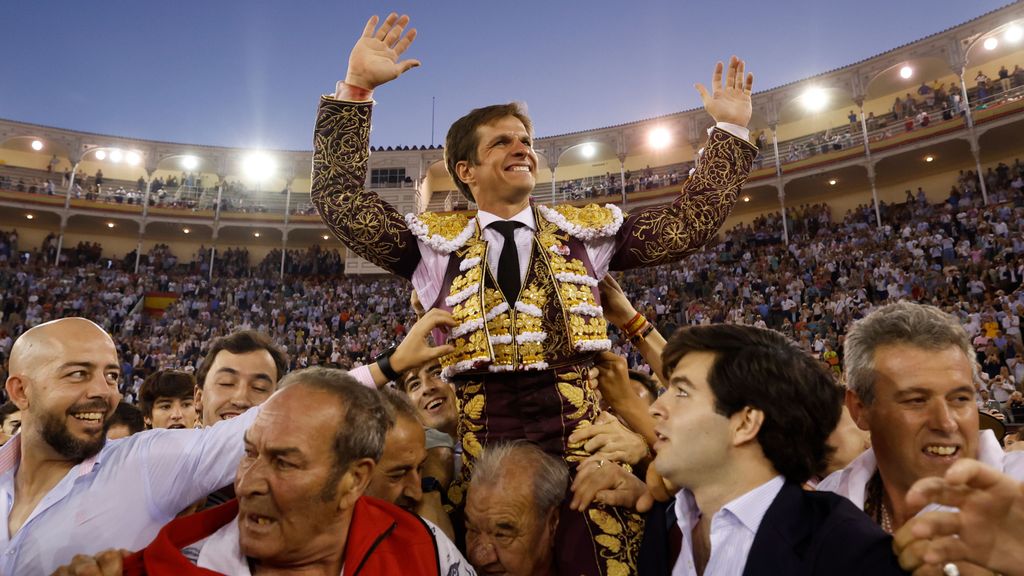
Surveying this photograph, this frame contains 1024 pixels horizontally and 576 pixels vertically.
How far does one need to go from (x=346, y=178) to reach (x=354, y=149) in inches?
4.3

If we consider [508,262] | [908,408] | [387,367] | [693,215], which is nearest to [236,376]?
[387,367]

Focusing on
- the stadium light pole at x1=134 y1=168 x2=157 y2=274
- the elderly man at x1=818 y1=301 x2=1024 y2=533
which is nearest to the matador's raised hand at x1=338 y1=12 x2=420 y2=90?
the elderly man at x1=818 y1=301 x2=1024 y2=533

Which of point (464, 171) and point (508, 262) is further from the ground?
point (464, 171)

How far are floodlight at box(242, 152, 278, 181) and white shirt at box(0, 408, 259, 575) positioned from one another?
2886 centimetres

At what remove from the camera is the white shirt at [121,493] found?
207cm

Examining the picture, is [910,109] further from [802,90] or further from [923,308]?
[923,308]

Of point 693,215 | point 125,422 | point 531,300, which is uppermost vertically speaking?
point 693,215

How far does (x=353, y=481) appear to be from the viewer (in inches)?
73.2

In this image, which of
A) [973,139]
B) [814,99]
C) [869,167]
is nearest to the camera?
[973,139]

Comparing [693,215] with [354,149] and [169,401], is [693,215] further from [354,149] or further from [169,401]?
[169,401]

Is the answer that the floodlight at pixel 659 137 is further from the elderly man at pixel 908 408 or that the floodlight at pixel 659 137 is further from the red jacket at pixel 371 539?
the red jacket at pixel 371 539

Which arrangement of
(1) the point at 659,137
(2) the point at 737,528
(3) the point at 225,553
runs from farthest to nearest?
(1) the point at 659,137, (3) the point at 225,553, (2) the point at 737,528

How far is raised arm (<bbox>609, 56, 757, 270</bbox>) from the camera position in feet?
7.75

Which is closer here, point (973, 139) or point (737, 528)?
point (737, 528)
